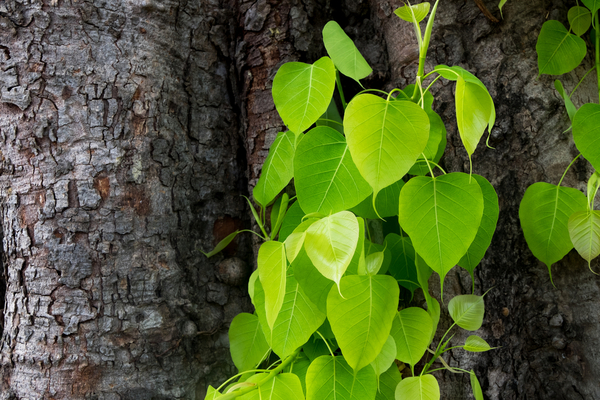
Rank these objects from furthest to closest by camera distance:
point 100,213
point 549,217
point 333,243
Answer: point 100,213
point 549,217
point 333,243

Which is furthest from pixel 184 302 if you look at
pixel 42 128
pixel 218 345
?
pixel 42 128

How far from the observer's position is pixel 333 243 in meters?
0.51

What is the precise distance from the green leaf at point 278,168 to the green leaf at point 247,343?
260mm

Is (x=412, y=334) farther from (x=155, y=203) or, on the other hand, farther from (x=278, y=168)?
(x=155, y=203)

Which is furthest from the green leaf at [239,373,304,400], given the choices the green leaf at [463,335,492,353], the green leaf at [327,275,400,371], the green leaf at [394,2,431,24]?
the green leaf at [394,2,431,24]

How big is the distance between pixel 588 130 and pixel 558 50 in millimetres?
213

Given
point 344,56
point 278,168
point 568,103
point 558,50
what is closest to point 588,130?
point 568,103

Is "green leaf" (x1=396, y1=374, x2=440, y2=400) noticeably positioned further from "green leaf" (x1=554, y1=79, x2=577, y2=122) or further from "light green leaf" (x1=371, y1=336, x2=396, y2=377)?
"green leaf" (x1=554, y1=79, x2=577, y2=122)

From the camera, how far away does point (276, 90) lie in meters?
0.70

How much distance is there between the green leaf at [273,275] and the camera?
54 centimetres

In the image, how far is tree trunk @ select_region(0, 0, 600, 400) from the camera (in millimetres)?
829

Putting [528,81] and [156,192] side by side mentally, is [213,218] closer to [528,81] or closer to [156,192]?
[156,192]

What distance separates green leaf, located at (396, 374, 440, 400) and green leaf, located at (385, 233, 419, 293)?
0.60ft

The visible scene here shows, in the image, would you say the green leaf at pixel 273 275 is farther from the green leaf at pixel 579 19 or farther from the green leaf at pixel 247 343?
the green leaf at pixel 579 19
